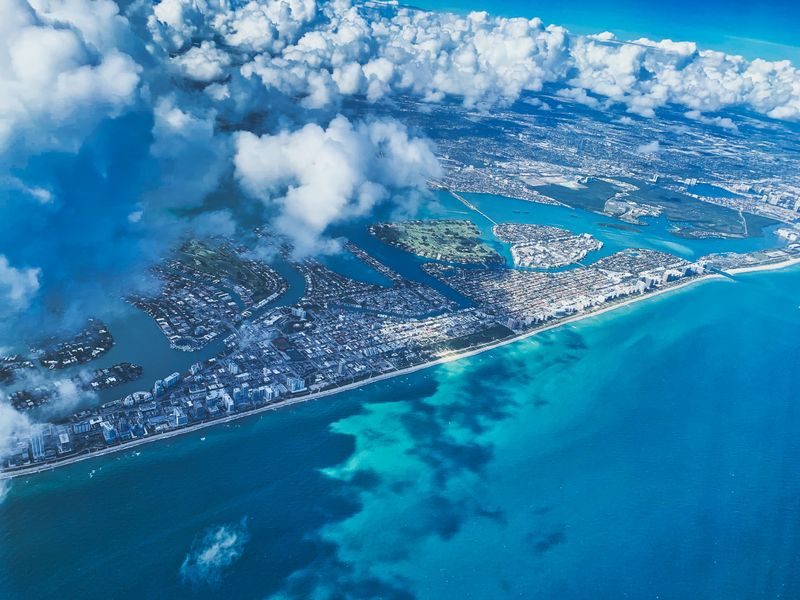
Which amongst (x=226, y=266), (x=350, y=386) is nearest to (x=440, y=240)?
(x=226, y=266)

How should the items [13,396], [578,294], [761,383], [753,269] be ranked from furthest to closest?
[753,269] → [578,294] → [761,383] → [13,396]

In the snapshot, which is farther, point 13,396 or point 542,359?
point 542,359

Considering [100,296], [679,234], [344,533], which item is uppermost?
[679,234]

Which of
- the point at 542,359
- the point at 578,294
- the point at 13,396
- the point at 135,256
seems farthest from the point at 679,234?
the point at 13,396

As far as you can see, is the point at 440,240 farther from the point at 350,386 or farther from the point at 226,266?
the point at 350,386

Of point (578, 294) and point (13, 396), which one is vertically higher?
point (578, 294)

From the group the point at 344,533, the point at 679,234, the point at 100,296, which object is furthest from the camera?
the point at 679,234

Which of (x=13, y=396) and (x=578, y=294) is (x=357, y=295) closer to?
(x=578, y=294)
